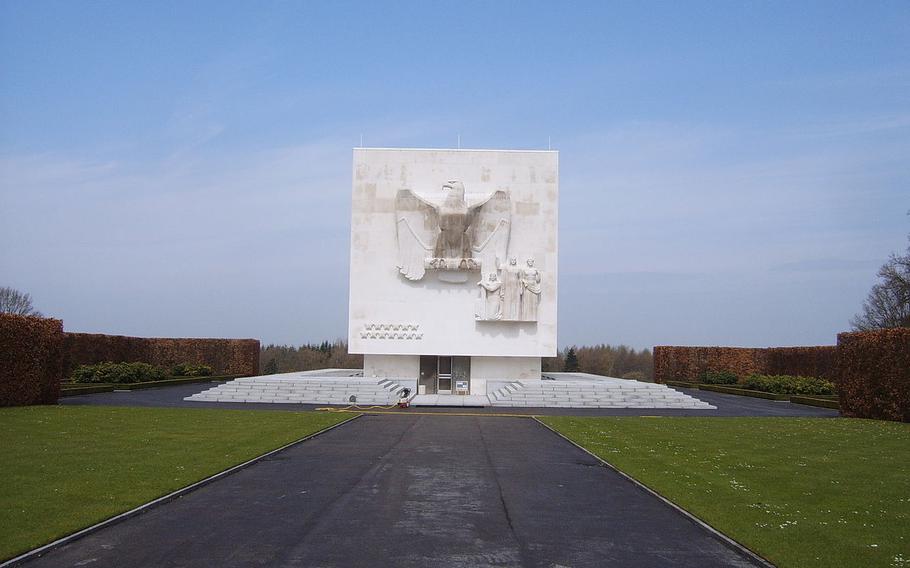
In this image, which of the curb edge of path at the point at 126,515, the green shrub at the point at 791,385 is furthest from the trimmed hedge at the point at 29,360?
the green shrub at the point at 791,385

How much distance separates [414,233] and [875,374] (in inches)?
704

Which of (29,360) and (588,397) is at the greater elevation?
(29,360)

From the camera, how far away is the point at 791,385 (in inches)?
1404

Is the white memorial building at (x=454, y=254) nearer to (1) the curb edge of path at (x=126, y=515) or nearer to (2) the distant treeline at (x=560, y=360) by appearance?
(1) the curb edge of path at (x=126, y=515)

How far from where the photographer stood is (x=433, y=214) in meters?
31.3

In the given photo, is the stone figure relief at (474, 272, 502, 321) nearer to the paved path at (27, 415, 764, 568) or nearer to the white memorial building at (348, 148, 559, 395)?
the white memorial building at (348, 148, 559, 395)

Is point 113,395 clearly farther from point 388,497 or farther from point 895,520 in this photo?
point 895,520

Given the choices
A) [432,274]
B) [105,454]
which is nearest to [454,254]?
[432,274]

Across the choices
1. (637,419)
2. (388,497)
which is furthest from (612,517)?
(637,419)

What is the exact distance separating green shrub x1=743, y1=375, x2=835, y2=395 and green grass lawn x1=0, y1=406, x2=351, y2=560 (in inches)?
914

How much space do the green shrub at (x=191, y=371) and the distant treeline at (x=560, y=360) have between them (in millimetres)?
17997

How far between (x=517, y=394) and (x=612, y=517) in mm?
20650

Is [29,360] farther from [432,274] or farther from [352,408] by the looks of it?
[432,274]

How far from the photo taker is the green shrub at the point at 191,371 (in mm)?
42656
